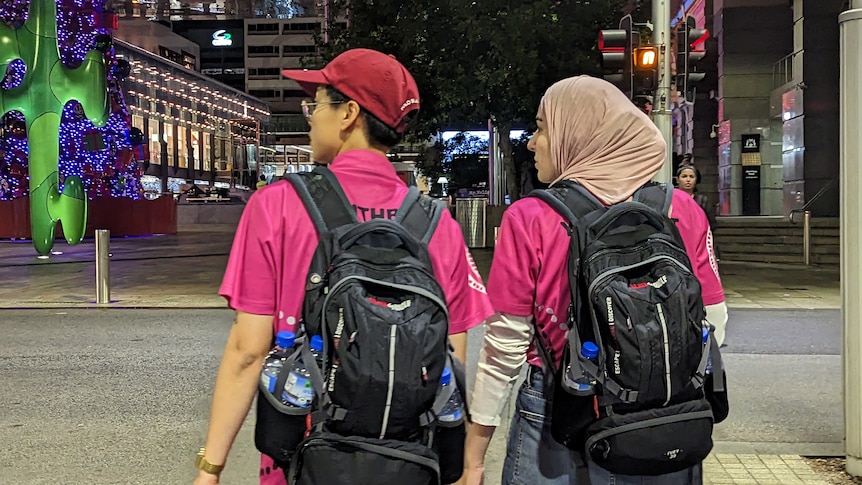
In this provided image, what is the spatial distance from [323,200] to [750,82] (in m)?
28.8

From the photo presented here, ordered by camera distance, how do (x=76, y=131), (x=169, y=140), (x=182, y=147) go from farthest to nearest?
(x=182, y=147) → (x=169, y=140) → (x=76, y=131)

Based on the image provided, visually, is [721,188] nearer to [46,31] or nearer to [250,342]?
[46,31]

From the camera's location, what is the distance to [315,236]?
1975 millimetres

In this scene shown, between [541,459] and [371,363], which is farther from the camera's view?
[541,459]

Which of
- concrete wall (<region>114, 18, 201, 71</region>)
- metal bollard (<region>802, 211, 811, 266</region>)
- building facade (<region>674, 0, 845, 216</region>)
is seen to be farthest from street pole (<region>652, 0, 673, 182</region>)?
concrete wall (<region>114, 18, 201, 71</region>)

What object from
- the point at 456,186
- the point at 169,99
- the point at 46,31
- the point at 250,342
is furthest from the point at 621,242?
the point at 169,99

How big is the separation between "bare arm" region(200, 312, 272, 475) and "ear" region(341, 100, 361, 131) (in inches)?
20.5

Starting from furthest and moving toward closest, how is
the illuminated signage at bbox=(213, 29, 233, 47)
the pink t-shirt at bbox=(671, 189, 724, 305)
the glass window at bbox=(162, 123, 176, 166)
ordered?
the illuminated signage at bbox=(213, 29, 233, 47), the glass window at bbox=(162, 123, 176, 166), the pink t-shirt at bbox=(671, 189, 724, 305)

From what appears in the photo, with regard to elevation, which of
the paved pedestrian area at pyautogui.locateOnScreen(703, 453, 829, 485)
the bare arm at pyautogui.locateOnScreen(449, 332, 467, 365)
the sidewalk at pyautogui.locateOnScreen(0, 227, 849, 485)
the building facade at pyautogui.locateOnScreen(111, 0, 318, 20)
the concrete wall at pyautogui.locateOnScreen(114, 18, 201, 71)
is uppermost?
the building facade at pyautogui.locateOnScreen(111, 0, 318, 20)

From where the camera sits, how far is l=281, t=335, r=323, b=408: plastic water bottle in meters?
1.81

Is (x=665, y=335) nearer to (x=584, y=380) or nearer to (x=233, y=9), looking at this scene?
(x=584, y=380)

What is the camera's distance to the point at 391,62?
217 centimetres

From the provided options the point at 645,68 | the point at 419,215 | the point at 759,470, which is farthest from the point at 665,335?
the point at 645,68

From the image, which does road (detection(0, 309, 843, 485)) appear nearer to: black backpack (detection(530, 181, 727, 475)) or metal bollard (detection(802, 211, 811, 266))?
black backpack (detection(530, 181, 727, 475))
